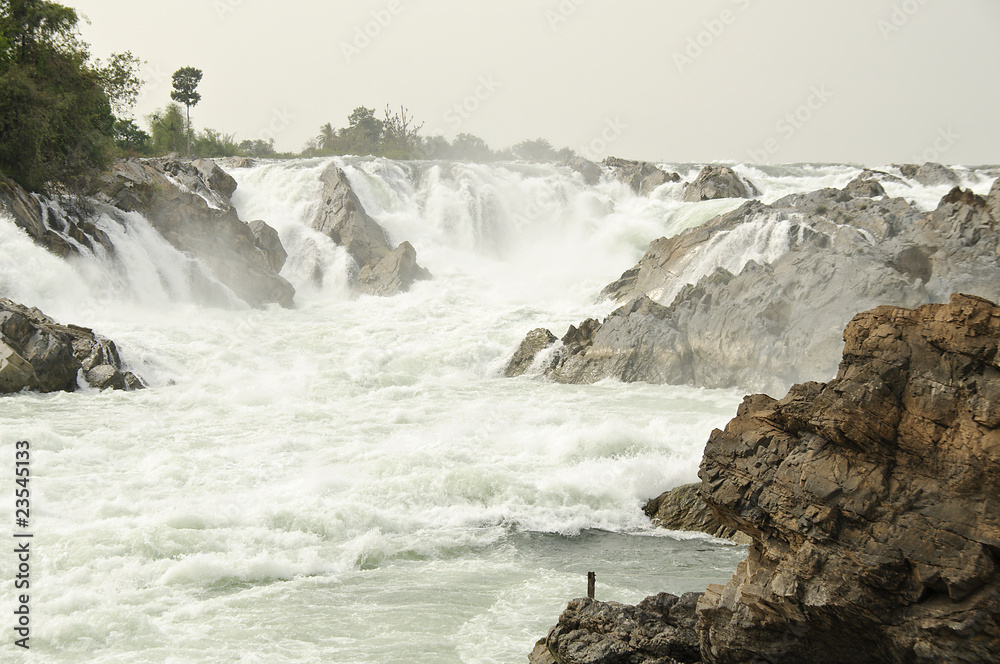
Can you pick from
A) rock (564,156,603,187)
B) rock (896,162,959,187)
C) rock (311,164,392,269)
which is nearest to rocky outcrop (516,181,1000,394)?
rock (896,162,959,187)

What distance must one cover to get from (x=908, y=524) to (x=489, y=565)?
525 centimetres

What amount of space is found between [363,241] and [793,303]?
70.3ft

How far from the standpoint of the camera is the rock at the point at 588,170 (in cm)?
4566

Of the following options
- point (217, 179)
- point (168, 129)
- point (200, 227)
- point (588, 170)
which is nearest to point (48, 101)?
point (200, 227)

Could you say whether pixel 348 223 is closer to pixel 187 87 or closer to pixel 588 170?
pixel 588 170

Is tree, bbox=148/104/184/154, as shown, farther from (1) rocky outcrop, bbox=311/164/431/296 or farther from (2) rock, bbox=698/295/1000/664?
(2) rock, bbox=698/295/1000/664

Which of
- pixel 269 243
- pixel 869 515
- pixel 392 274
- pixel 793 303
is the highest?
pixel 269 243

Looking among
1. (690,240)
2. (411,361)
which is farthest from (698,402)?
(690,240)

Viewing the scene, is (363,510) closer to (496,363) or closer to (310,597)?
(310,597)

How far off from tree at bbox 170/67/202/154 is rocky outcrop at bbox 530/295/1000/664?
192ft

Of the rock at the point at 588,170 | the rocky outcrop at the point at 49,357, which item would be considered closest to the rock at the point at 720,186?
the rock at the point at 588,170

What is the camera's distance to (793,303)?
18.7 m

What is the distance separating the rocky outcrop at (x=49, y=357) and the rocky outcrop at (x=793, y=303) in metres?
10.8

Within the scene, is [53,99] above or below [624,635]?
above
